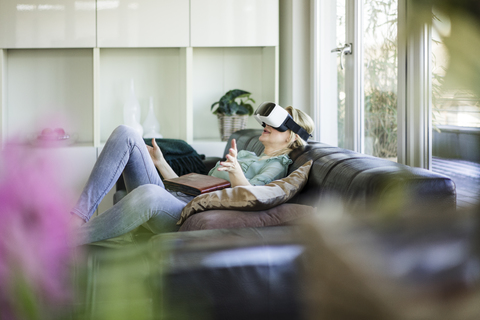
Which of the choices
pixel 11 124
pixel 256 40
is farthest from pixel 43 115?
pixel 256 40

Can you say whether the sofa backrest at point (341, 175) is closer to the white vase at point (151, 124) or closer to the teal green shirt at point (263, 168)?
the teal green shirt at point (263, 168)

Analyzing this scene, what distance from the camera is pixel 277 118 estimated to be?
2.12 m

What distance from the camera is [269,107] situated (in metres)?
2.08

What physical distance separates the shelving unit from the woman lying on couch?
0.90 m

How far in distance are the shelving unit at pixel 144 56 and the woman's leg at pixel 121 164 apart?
87 cm

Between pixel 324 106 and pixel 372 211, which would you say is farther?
pixel 324 106

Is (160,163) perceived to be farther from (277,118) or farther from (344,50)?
(344,50)

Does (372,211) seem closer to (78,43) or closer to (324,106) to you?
(324,106)

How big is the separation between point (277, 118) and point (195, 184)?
18.6 inches

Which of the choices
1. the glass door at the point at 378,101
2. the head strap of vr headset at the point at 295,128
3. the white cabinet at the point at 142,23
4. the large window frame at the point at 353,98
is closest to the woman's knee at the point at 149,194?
the head strap of vr headset at the point at 295,128

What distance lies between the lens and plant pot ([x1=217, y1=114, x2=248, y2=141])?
3707mm

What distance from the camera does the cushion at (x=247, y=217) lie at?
1.43 metres

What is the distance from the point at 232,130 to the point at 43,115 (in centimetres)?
364

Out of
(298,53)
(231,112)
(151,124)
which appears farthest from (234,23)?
(151,124)
